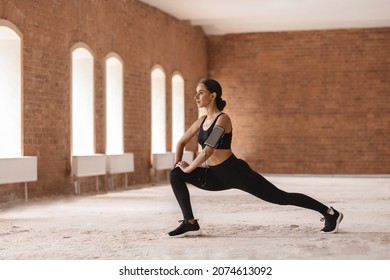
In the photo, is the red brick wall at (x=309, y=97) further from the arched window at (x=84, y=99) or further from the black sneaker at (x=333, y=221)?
the black sneaker at (x=333, y=221)

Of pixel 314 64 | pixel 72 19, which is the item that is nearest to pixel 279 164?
pixel 314 64

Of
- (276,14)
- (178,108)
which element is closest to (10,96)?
(178,108)

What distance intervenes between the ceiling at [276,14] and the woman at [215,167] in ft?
30.4

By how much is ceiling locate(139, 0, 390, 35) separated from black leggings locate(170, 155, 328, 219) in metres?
9.42

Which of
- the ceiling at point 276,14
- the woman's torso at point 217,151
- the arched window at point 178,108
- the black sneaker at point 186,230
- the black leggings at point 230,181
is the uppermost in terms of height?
the ceiling at point 276,14

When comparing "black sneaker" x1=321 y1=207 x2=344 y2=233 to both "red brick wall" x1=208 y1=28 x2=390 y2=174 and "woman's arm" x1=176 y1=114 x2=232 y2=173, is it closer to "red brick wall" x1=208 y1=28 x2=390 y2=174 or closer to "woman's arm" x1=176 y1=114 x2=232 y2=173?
"woman's arm" x1=176 y1=114 x2=232 y2=173

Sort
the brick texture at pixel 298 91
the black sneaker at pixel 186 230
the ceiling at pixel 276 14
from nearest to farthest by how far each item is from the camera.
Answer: the black sneaker at pixel 186 230 < the ceiling at pixel 276 14 < the brick texture at pixel 298 91

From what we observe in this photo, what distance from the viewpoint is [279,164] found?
18797 mm

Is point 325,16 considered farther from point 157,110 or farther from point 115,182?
point 115,182

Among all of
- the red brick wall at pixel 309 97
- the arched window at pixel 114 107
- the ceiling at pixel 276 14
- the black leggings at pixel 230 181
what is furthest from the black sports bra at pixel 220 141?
the red brick wall at pixel 309 97

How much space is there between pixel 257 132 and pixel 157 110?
377 centimetres

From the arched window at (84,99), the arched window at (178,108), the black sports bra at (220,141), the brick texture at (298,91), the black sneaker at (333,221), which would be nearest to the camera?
the black sports bra at (220,141)

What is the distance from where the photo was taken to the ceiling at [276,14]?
1501cm

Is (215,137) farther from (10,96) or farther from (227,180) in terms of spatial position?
(10,96)
